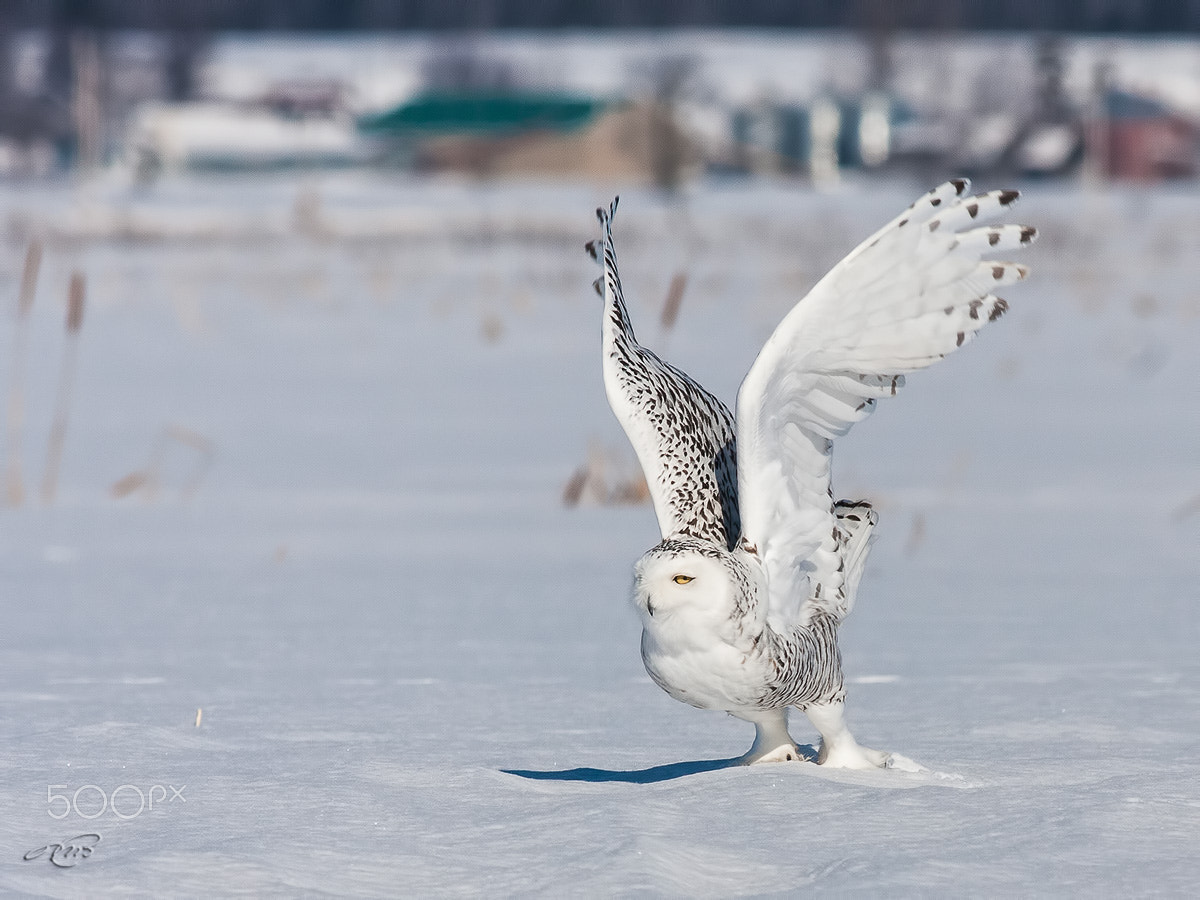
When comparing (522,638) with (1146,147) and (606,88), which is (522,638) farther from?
(606,88)

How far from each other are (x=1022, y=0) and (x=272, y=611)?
72.9 metres

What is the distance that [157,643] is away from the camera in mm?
4391

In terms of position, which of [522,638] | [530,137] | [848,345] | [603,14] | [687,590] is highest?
[603,14]

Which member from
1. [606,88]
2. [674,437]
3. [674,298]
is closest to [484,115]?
[606,88]

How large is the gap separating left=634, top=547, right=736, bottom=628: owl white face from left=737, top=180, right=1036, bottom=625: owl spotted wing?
0.64 feet

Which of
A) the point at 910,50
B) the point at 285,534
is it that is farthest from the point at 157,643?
the point at 910,50

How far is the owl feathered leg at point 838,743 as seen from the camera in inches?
116

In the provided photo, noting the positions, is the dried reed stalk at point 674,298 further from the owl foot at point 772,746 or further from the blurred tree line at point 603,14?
the blurred tree line at point 603,14

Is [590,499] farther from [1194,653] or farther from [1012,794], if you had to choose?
[1012,794]

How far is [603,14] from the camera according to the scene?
257ft

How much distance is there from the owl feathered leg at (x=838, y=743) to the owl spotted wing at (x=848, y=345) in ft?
0.50
